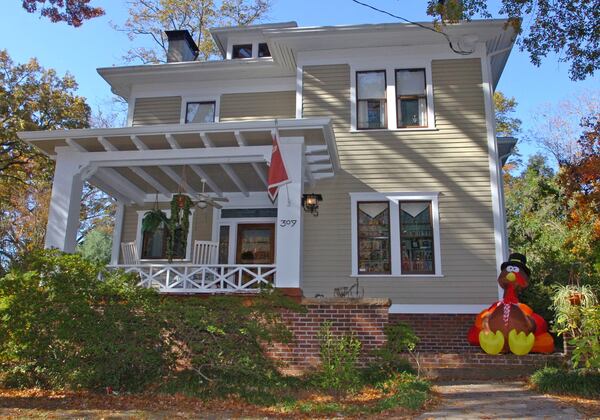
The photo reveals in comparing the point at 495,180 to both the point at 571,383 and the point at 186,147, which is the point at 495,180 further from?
the point at 186,147

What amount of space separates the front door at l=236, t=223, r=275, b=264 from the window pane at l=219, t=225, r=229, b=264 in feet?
0.88

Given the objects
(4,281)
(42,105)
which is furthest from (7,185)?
(4,281)

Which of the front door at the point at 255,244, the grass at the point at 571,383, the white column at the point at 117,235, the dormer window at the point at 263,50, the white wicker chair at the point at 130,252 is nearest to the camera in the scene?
the grass at the point at 571,383

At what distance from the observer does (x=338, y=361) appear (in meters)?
6.73

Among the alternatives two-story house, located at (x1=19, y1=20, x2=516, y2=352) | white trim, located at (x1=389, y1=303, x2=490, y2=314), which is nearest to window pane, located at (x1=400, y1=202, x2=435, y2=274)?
two-story house, located at (x1=19, y1=20, x2=516, y2=352)

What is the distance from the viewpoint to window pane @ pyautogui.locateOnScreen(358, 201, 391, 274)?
10.4 meters

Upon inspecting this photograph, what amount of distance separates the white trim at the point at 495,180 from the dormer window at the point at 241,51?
6369 millimetres

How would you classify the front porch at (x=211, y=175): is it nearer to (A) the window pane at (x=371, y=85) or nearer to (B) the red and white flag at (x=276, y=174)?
(B) the red and white flag at (x=276, y=174)

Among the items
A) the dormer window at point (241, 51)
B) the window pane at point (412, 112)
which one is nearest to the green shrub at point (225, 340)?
the window pane at point (412, 112)

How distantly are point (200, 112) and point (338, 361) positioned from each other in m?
8.11

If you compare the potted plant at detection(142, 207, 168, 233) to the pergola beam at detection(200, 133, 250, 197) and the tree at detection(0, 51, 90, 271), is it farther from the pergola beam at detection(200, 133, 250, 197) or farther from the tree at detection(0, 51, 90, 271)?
the tree at detection(0, 51, 90, 271)

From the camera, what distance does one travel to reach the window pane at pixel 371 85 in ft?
37.2

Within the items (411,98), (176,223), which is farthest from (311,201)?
(411,98)

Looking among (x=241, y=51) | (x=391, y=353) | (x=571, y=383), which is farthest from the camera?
(x=241, y=51)
